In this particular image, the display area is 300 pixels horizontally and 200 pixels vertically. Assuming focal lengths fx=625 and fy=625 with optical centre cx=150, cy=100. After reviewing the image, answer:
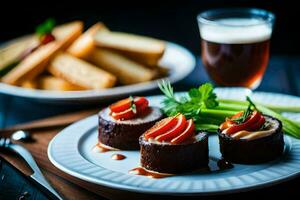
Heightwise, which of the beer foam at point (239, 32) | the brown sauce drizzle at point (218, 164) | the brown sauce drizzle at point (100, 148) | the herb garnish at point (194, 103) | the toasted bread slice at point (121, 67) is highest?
the beer foam at point (239, 32)

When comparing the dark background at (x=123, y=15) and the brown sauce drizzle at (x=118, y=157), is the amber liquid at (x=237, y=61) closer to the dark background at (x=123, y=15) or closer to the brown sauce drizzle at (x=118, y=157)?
the brown sauce drizzle at (x=118, y=157)

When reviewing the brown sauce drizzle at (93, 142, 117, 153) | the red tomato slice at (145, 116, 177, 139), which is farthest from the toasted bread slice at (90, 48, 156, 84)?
the red tomato slice at (145, 116, 177, 139)

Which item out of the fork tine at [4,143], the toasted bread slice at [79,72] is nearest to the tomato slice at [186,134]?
the fork tine at [4,143]

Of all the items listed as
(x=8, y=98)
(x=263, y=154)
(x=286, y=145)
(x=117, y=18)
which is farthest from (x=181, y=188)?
(x=117, y=18)

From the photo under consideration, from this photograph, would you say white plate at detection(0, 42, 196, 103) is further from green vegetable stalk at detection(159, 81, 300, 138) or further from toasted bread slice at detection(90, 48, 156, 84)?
green vegetable stalk at detection(159, 81, 300, 138)

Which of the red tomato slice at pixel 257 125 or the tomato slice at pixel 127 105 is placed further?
the tomato slice at pixel 127 105
